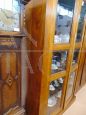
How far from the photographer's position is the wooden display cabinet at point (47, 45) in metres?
1.22

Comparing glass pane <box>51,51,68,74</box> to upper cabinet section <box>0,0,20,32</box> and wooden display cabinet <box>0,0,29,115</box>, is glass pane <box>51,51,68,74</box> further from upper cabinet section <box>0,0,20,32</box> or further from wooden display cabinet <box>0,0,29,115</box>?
upper cabinet section <box>0,0,20,32</box>

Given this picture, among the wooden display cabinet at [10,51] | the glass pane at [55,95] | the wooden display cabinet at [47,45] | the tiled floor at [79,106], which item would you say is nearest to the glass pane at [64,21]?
the wooden display cabinet at [47,45]

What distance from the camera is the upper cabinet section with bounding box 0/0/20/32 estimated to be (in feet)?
3.68

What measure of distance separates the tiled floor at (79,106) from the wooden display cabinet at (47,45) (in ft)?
1.19

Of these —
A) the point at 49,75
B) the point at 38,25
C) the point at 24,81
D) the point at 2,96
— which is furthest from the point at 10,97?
the point at 38,25

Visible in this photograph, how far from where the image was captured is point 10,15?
3.83ft

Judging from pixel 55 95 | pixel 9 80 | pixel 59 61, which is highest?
pixel 59 61

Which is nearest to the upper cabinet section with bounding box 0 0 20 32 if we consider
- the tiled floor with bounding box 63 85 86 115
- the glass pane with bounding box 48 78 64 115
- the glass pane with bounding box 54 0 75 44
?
the glass pane with bounding box 54 0 75 44

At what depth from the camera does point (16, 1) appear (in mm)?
1188

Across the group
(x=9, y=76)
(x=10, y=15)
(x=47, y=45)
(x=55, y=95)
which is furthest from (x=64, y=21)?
(x=55, y=95)

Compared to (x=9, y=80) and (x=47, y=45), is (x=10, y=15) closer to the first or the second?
(x=47, y=45)

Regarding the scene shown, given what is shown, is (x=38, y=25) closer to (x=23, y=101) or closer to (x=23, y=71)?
(x=23, y=71)

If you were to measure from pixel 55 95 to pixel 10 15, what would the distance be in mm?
1278

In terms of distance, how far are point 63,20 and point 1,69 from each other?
89cm
